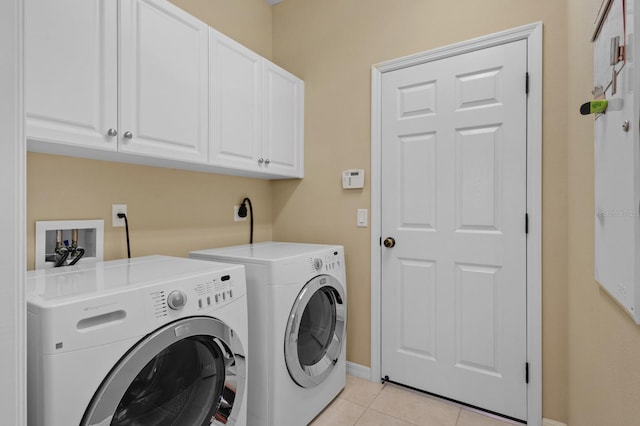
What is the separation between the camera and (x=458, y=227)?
6.28ft

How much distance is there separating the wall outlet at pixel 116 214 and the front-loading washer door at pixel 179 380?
0.82m

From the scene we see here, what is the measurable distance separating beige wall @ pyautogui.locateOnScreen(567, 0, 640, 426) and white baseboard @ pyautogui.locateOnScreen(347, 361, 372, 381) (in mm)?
1089

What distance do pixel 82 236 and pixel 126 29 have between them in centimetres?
93

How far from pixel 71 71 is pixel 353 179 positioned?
1.56 m

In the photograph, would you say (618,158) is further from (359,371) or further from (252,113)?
(359,371)

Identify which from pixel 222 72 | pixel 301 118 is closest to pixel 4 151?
pixel 222 72

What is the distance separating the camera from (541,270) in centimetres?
170

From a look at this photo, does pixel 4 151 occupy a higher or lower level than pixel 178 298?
higher

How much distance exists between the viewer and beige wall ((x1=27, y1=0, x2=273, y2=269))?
1.43 m

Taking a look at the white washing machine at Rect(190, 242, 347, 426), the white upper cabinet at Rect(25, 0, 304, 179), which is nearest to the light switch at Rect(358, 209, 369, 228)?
the white washing machine at Rect(190, 242, 347, 426)

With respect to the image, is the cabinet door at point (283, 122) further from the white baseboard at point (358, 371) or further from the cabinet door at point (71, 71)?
the white baseboard at point (358, 371)

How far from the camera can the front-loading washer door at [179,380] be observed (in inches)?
37.2

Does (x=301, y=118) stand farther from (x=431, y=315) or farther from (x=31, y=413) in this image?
(x=31, y=413)

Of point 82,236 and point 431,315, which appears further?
point 431,315
